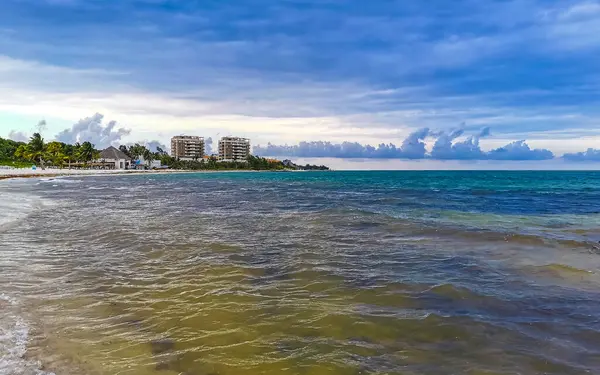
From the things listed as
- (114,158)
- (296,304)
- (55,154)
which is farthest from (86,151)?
(296,304)

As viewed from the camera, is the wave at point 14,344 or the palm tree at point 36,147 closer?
the wave at point 14,344

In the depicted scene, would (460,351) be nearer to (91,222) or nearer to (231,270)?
(231,270)

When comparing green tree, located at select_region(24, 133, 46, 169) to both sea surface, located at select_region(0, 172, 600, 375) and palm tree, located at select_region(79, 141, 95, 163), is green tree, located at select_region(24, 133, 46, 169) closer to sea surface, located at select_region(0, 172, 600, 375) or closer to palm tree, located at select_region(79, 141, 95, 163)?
palm tree, located at select_region(79, 141, 95, 163)

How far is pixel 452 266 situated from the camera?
1102cm

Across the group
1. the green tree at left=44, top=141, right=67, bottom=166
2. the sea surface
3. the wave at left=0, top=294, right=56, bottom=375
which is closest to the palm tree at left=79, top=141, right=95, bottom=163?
the green tree at left=44, top=141, right=67, bottom=166

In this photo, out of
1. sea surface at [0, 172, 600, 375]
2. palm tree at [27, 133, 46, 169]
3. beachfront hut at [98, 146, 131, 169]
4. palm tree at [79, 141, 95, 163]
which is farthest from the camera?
beachfront hut at [98, 146, 131, 169]

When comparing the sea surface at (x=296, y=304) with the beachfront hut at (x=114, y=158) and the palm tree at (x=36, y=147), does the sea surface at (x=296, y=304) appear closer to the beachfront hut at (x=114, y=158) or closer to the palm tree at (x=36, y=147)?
the palm tree at (x=36, y=147)

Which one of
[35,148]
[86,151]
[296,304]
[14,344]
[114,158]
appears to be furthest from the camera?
[114,158]

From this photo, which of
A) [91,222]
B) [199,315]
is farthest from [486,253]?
[91,222]

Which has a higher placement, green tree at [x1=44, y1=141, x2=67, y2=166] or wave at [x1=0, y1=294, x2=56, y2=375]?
green tree at [x1=44, y1=141, x2=67, y2=166]

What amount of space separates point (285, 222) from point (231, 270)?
33.3ft

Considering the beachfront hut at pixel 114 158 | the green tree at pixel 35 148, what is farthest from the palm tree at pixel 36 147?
the beachfront hut at pixel 114 158

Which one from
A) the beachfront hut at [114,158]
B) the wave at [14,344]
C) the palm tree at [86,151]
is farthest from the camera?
the beachfront hut at [114,158]

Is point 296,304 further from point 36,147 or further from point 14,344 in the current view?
point 36,147
